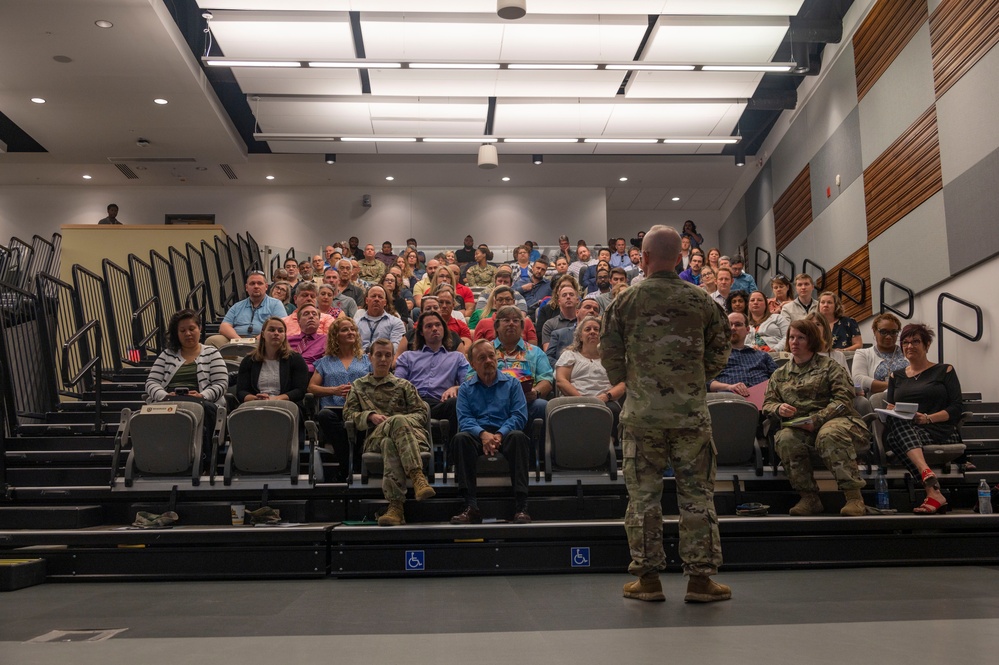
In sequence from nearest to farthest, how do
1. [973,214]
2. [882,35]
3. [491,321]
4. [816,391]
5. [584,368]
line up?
[816,391], [584,368], [491,321], [973,214], [882,35]

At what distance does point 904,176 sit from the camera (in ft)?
28.4

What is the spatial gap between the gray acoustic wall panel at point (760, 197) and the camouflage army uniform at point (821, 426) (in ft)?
30.1

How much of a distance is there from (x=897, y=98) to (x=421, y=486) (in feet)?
22.8

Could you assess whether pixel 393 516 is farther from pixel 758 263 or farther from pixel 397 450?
pixel 758 263

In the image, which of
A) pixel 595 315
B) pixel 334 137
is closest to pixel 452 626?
pixel 595 315

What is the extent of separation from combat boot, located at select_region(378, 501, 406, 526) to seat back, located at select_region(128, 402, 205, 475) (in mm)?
1305

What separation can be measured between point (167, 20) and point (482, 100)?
4087 mm

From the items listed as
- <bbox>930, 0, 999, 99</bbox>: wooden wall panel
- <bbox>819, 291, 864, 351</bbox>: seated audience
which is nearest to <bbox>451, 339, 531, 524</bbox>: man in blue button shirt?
<bbox>819, 291, 864, 351</bbox>: seated audience

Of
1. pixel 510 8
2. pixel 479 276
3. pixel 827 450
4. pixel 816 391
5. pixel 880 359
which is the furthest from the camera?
pixel 479 276

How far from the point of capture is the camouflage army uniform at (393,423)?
481cm

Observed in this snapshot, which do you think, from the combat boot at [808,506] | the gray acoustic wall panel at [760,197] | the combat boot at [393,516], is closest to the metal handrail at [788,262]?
the gray acoustic wall panel at [760,197]

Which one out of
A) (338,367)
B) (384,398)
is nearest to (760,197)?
(338,367)

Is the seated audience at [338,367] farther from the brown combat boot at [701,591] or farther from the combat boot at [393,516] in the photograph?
the brown combat boot at [701,591]

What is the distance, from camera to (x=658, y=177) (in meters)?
16.3
